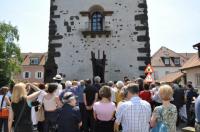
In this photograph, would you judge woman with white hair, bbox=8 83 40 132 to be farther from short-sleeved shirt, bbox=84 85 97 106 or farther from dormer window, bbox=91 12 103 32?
dormer window, bbox=91 12 103 32

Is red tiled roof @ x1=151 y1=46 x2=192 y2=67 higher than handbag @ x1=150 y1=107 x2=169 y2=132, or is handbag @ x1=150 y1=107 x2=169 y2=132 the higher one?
red tiled roof @ x1=151 y1=46 x2=192 y2=67

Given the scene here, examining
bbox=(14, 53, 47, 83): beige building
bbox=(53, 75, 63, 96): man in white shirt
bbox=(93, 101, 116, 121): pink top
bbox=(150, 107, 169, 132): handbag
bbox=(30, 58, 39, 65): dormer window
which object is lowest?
bbox=(150, 107, 169, 132): handbag

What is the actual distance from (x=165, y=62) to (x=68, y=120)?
2409 inches

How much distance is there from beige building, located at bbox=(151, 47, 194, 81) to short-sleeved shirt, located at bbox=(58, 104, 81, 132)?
59462 mm

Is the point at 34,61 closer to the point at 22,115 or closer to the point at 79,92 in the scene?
the point at 79,92

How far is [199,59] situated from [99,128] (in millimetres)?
23454

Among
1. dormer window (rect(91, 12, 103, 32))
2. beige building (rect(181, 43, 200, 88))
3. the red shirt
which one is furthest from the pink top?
beige building (rect(181, 43, 200, 88))

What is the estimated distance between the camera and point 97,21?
68.0 feet

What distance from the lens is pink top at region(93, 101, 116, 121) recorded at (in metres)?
8.03

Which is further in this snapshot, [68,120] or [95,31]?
[95,31]

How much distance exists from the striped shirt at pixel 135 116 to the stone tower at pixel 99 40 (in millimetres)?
12869

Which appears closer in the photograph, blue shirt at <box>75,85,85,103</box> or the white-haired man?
the white-haired man

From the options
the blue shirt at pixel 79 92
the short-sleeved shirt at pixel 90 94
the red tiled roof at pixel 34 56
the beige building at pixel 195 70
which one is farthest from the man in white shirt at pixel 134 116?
the red tiled roof at pixel 34 56

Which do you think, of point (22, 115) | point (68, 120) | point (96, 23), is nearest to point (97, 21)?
point (96, 23)
